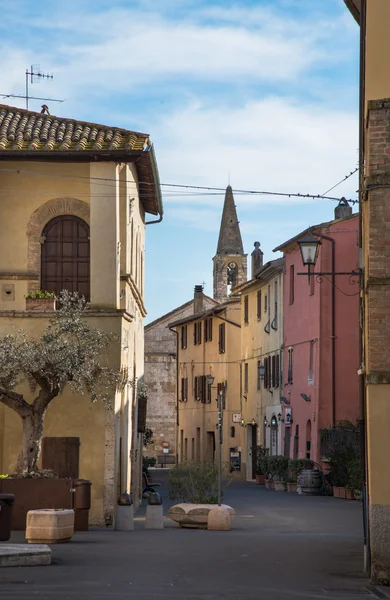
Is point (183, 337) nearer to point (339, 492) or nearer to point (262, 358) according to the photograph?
point (262, 358)

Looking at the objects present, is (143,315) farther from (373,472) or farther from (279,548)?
(373,472)

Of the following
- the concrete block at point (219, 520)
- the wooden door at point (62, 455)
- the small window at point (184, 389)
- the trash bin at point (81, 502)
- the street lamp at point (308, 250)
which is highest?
the street lamp at point (308, 250)

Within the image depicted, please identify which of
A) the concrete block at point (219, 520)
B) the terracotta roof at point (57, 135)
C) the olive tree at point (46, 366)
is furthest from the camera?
the terracotta roof at point (57, 135)

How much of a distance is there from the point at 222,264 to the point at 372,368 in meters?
86.7

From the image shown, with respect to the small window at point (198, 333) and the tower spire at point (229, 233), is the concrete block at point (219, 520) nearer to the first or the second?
the small window at point (198, 333)

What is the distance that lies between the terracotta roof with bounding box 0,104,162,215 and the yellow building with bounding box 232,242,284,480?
70.6ft

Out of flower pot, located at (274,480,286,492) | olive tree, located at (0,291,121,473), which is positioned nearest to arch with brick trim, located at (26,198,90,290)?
olive tree, located at (0,291,121,473)

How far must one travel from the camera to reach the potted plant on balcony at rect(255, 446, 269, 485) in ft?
153

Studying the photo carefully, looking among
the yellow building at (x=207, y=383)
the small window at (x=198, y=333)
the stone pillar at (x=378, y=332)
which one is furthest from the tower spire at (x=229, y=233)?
the stone pillar at (x=378, y=332)

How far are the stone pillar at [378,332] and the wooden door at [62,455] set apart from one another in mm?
10789

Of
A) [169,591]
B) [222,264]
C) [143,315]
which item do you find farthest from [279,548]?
[222,264]

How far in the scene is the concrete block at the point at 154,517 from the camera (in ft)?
83.3

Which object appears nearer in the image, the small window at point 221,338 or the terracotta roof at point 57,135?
the terracotta roof at point 57,135

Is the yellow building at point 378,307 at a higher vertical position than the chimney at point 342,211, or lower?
lower
